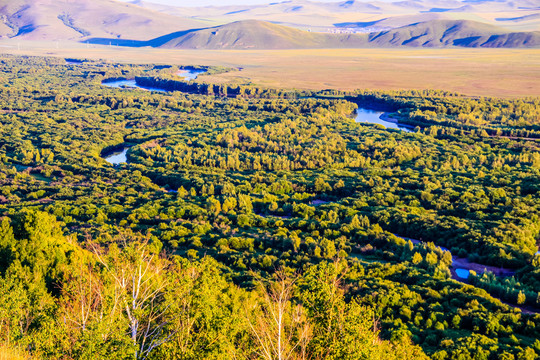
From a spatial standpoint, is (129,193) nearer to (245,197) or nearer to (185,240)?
(245,197)

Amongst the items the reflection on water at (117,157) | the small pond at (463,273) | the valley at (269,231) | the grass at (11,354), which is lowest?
the reflection on water at (117,157)

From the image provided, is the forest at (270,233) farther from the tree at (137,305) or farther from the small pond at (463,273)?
the small pond at (463,273)

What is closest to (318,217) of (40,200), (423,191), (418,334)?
(423,191)

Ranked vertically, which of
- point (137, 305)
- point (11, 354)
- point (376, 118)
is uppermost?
point (137, 305)

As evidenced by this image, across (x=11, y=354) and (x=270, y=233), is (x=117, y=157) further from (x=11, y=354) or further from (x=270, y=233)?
(x=11, y=354)

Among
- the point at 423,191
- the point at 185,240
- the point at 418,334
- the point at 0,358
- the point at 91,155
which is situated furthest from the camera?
the point at 91,155

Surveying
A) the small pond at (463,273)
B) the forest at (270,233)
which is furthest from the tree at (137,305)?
the small pond at (463,273)

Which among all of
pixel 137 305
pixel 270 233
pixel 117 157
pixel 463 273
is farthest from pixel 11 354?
pixel 117 157

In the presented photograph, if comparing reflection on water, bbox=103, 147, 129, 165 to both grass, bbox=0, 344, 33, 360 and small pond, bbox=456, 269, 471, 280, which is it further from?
grass, bbox=0, 344, 33, 360
